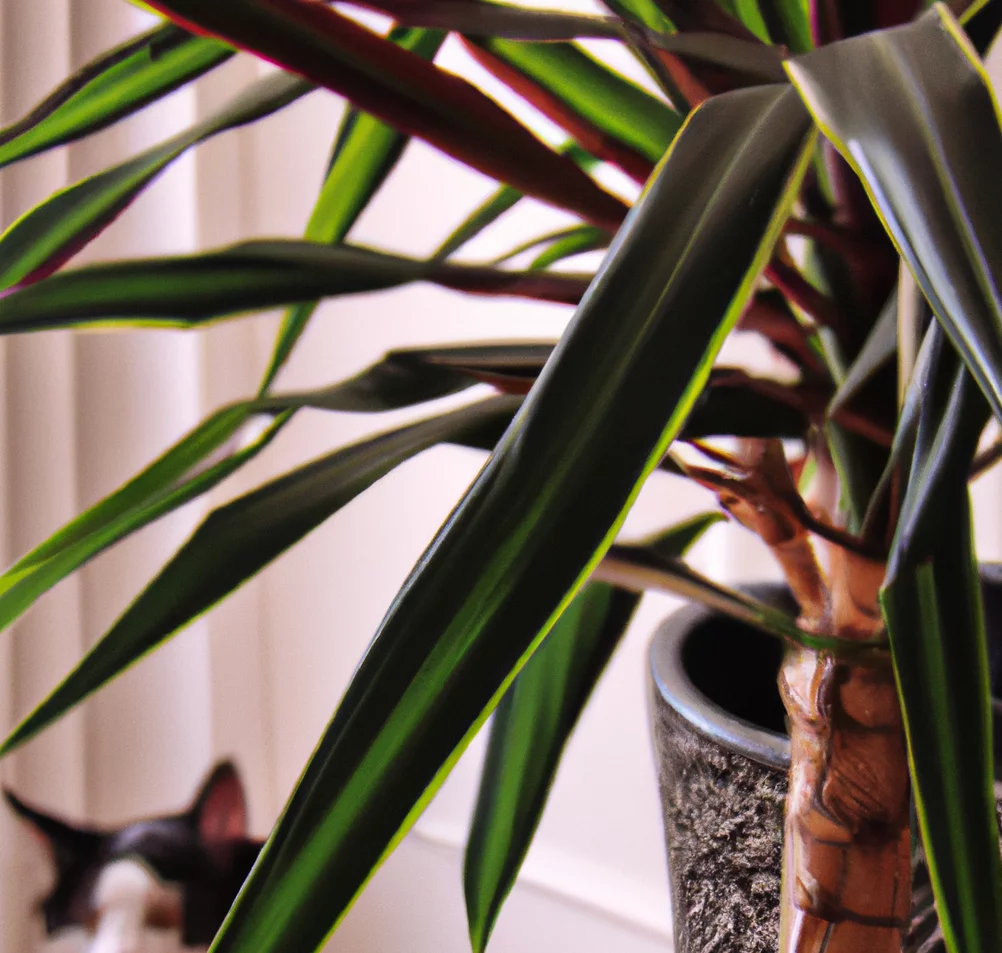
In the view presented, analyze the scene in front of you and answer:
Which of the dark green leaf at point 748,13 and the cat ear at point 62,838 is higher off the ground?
the dark green leaf at point 748,13

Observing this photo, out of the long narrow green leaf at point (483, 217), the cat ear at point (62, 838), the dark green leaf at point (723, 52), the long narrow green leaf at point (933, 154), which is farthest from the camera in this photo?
the cat ear at point (62, 838)

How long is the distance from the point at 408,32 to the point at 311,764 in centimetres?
36

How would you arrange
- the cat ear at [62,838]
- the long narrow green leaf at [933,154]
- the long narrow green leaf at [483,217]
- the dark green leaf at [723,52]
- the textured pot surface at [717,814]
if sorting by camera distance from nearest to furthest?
the long narrow green leaf at [933,154], the dark green leaf at [723,52], the textured pot surface at [717,814], the long narrow green leaf at [483,217], the cat ear at [62,838]

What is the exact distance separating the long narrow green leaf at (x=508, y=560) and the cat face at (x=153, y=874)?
58 centimetres

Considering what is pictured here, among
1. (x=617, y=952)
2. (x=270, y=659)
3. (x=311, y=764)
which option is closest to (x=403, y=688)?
(x=311, y=764)

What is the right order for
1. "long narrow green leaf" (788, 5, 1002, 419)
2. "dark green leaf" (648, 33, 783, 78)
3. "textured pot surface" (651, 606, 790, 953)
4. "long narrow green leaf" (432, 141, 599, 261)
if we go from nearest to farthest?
"long narrow green leaf" (788, 5, 1002, 419) → "dark green leaf" (648, 33, 783, 78) → "textured pot surface" (651, 606, 790, 953) → "long narrow green leaf" (432, 141, 599, 261)

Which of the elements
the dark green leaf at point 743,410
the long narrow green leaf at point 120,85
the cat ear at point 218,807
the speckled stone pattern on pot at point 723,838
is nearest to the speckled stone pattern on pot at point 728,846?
the speckled stone pattern on pot at point 723,838

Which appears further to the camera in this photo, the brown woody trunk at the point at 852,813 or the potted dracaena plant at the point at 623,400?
the brown woody trunk at the point at 852,813

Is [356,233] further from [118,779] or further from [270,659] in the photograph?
[118,779]

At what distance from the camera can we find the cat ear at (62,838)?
62 centimetres

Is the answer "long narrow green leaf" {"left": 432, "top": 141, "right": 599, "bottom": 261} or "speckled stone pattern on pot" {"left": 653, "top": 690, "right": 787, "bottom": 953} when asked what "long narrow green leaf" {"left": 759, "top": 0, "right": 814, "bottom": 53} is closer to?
"long narrow green leaf" {"left": 432, "top": 141, "right": 599, "bottom": 261}

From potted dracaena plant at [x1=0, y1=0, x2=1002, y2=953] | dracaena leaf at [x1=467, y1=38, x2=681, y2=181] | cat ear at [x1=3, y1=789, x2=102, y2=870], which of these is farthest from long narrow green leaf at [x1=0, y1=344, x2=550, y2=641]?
cat ear at [x1=3, y1=789, x2=102, y2=870]

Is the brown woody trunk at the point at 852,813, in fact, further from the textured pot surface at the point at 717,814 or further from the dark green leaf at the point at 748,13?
the dark green leaf at the point at 748,13

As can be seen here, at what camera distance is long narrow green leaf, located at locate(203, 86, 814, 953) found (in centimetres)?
13
